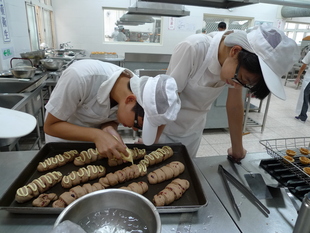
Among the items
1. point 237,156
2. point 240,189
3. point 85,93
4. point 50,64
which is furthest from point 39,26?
point 240,189

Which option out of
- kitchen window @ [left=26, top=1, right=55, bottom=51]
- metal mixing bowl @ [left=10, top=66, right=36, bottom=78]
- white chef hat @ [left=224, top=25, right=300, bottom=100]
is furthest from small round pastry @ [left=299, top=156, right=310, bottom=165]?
kitchen window @ [left=26, top=1, right=55, bottom=51]

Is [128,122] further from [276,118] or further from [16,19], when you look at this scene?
[276,118]

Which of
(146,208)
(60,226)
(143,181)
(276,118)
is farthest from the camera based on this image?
(276,118)

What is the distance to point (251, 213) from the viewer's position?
88cm

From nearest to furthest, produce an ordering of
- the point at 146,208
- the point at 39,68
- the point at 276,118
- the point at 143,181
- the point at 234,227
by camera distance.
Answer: the point at 146,208
the point at 234,227
the point at 143,181
the point at 39,68
the point at 276,118

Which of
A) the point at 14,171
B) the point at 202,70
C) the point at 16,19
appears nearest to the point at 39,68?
the point at 16,19

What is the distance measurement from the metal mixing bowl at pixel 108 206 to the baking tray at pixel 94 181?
16cm

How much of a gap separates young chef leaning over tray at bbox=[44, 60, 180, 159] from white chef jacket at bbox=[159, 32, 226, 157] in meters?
0.31

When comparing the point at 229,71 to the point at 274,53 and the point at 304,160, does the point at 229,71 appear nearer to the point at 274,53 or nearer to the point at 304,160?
the point at 274,53

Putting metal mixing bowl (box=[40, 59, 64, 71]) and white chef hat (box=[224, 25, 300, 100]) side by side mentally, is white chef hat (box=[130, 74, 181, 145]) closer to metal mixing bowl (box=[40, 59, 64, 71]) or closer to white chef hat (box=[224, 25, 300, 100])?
white chef hat (box=[224, 25, 300, 100])

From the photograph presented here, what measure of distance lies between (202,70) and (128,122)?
0.60 metres

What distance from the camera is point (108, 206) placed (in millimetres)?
712

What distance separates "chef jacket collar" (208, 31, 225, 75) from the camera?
4.14 feet

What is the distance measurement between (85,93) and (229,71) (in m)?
0.77
